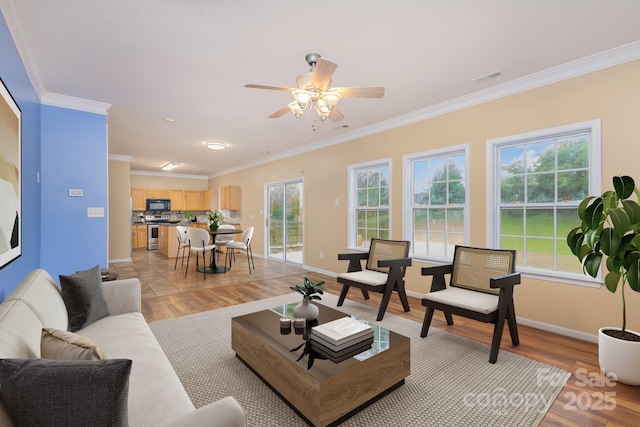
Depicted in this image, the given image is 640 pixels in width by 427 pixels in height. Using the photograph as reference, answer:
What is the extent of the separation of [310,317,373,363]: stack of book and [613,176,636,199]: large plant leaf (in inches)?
81.4

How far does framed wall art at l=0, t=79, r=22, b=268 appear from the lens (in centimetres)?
188

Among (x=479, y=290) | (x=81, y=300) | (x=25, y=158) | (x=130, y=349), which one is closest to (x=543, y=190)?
(x=479, y=290)

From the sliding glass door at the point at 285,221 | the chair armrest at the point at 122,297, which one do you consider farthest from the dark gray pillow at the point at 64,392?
the sliding glass door at the point at 285,221

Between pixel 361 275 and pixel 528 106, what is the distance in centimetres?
265

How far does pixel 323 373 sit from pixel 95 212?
3.92 m

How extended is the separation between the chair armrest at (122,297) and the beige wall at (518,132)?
316cm

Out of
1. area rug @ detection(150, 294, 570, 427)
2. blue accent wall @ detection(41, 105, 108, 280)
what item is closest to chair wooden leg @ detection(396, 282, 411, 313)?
area rug @ detection(150, 294, 570, 427)

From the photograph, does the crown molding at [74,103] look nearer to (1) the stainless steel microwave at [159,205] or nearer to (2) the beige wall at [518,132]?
(2) the beige wall at [518,132]

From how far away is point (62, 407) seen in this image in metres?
0.88

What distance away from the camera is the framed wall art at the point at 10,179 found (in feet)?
6.16

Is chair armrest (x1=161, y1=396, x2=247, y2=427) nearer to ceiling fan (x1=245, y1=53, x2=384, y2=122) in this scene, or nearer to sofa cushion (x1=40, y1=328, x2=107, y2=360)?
sofa cushion (x1=40, y1=328, x2=107, y2=360)

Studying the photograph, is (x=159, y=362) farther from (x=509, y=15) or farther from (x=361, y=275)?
(x=509, y=15)


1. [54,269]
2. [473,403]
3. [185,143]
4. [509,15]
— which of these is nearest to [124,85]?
[54,269]

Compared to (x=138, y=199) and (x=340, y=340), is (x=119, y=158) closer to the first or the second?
(x=138, y=199)
